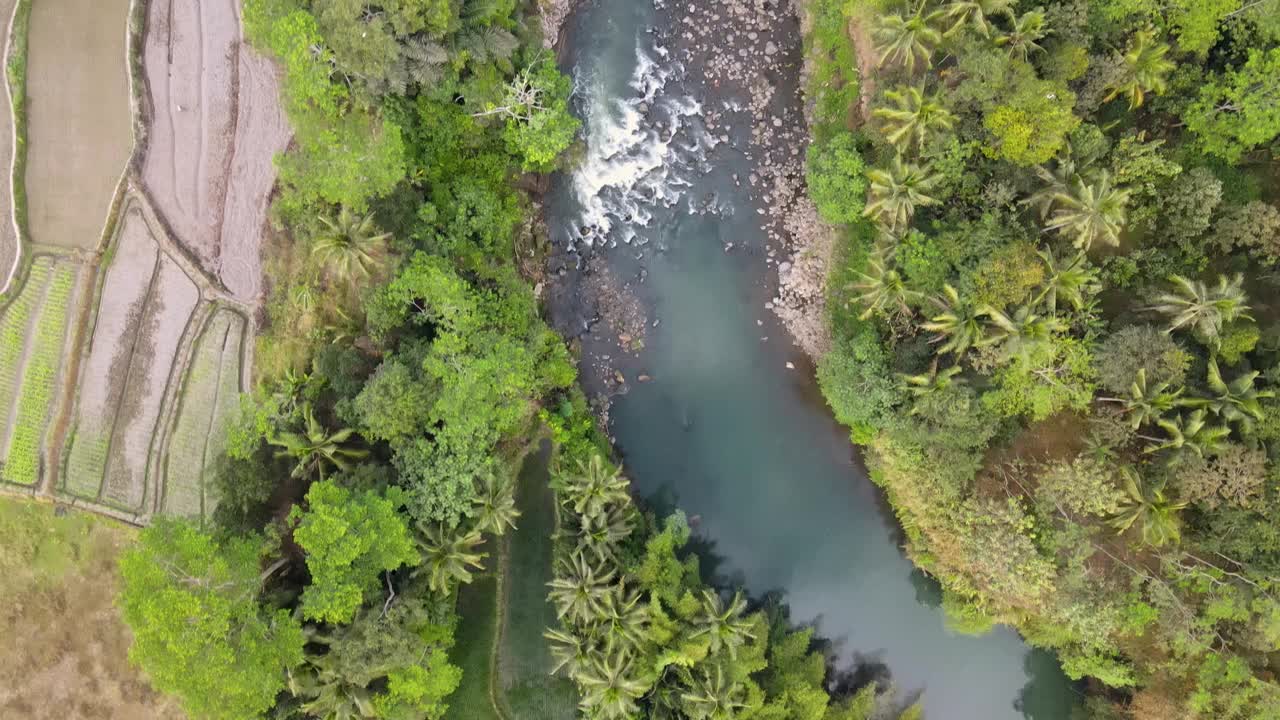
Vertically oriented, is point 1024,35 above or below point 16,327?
above

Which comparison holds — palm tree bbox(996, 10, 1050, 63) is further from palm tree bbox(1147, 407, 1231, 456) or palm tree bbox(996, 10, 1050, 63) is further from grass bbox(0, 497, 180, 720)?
grass bbox(0, 497, 180, 720)

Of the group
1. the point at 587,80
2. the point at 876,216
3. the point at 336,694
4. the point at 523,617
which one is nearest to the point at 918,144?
the point at 876,216

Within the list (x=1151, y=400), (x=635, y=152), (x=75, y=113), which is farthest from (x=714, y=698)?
(x=75, y=113)

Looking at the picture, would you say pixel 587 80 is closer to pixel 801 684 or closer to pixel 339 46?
pixel 339 46

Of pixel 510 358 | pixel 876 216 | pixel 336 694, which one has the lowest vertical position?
pixel 336 694

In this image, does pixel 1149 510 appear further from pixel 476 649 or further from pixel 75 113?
pixel 75 113

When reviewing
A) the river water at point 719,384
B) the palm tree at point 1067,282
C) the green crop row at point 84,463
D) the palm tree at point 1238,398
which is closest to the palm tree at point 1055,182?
the palm tree at point 1067,282
